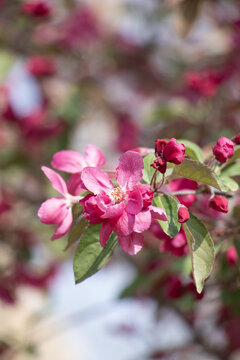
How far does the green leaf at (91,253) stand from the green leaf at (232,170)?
250mm

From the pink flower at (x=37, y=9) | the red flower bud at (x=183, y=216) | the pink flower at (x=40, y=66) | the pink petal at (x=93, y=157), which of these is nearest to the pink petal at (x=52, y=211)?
the pink petal at (x=93, y=157)

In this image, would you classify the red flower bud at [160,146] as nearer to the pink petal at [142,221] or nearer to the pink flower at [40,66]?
the pink petal at [142,221]

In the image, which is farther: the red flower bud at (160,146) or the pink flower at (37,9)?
the pink flower at (37,9)

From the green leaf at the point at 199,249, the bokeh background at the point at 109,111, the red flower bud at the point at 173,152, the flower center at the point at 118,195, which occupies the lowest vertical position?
the bokeh background at the point at 109,111

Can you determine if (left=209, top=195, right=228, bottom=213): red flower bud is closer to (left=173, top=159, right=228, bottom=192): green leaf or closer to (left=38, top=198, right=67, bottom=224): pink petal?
(left=173, top=159, right=228, bottom=192): green leaf

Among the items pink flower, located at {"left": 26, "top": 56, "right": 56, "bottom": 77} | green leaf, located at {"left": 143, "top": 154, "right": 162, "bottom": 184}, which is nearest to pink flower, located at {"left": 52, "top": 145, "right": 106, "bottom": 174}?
green leaf, located at {"left": 143, "top": 154, "right": 162, "bottom": 184}

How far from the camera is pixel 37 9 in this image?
2145 millimetres

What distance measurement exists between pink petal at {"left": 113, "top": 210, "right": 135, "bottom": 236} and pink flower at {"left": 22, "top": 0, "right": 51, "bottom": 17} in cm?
170

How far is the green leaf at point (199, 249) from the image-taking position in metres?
0.72

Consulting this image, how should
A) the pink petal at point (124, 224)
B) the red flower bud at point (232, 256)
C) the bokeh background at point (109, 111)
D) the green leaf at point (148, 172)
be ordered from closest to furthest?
the pink petal at point (124, 224) → the green leaf at point (148, 172) → the red flower bud at point (232, 256) → the bokeh background at point (109, 111)

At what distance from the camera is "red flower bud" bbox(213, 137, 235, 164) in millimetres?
773

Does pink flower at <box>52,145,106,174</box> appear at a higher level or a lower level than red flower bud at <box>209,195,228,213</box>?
higher

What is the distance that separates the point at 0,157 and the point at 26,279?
2.36 ft

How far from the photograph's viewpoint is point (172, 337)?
272cm
